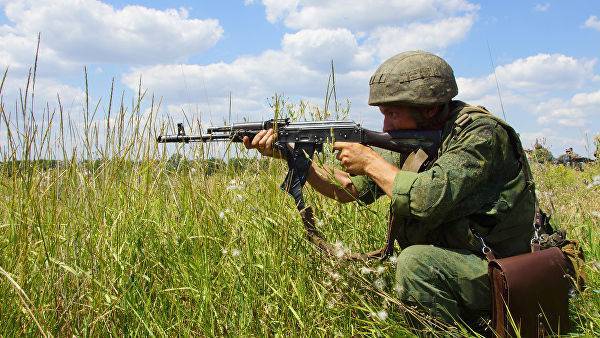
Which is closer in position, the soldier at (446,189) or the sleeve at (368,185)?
the soldier at (446,189)

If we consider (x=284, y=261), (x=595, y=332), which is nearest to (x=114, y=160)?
(x=284, y=261)

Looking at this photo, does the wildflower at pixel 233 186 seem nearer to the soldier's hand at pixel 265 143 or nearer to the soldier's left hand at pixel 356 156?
the soldier's hand at pixel 265 143

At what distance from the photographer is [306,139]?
3721 mm

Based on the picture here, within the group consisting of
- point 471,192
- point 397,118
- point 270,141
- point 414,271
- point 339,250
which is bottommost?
point 414,271

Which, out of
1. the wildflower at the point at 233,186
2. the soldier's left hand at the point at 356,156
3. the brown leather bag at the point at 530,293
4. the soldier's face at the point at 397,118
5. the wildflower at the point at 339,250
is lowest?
the brown leather bag at the point at 530,293

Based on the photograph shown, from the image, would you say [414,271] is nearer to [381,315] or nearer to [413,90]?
[381,315]

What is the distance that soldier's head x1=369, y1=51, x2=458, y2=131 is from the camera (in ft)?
11.0

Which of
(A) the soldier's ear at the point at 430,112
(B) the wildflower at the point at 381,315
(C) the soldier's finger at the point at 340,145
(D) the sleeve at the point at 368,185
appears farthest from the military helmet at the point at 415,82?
(B) the wildflower at the point at 381,315

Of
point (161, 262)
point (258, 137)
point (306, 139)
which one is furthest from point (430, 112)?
point (161, 262)

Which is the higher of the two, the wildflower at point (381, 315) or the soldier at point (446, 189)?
the soldier at point (446, 189)

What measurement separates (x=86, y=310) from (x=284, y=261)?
1.01 meters

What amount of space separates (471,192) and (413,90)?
679 mm

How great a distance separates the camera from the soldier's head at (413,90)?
3344 millimetres

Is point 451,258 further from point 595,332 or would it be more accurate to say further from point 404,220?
point 595,332
